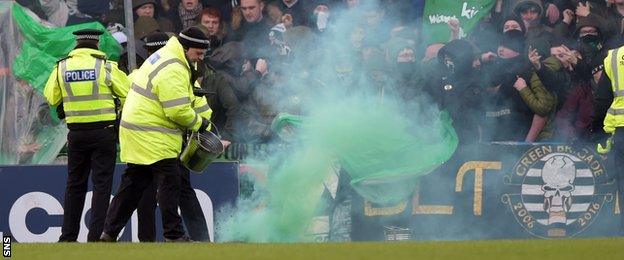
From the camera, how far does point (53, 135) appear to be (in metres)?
14.0

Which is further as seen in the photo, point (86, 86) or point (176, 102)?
point (86, 86)

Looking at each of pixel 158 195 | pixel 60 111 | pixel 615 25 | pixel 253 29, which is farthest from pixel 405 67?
pixel 60 111

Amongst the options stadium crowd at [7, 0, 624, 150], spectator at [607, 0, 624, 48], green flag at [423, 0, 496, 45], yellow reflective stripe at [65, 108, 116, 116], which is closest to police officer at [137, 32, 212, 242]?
yellow reflective stripe at [65, 108, 116, 116]

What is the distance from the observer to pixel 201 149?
1195cm

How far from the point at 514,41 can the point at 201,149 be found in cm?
372

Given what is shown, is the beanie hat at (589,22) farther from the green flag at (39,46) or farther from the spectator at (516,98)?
the green flag at (39,46)

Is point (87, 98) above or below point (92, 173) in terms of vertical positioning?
above

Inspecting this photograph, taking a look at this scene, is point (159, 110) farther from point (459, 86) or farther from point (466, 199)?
point (466, 199)

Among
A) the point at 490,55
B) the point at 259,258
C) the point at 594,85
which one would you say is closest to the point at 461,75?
the point at 490,55

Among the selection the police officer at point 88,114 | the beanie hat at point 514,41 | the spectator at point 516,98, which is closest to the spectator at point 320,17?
the spectator at point 516,98

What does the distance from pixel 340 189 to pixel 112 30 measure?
263 centimetres

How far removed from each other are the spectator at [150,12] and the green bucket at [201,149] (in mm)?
2299

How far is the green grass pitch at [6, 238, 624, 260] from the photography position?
32.7ft

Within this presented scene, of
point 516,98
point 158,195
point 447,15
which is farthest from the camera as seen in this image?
point 516,98
